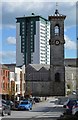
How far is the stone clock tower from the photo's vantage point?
286 feet

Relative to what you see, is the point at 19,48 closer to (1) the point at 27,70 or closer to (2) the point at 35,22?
(2) the point at 35,22

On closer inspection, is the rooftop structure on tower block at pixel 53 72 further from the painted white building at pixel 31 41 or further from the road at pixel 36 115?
the painted white building at pixel 31 41

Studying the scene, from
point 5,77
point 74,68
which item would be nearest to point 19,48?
point 74,68

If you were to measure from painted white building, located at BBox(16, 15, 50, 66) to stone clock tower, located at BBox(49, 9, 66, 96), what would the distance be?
190 ft

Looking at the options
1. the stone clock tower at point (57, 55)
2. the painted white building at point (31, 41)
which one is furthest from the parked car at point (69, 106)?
the painted white building at point (31, 41)

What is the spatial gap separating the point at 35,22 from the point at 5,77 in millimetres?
89959

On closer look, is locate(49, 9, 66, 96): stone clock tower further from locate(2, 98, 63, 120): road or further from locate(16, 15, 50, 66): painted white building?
locate(16, 15, 50, 66): painted white building

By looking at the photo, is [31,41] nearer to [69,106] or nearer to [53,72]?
[53,72]

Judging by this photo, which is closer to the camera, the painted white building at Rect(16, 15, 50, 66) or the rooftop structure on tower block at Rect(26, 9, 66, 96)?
the rooftop structure on tower block at Rect(26, 9, 66, 96)

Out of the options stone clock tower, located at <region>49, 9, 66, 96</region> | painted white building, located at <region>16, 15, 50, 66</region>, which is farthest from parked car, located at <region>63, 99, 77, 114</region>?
painted white building, located at <region>16, 15, 50, 66</region>

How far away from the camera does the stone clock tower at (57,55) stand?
87.1 meters

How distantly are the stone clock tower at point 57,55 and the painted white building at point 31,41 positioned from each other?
2276 inches

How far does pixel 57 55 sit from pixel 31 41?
67751 mm

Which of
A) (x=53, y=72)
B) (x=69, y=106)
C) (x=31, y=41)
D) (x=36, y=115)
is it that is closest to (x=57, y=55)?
(x=53, y=72)
